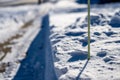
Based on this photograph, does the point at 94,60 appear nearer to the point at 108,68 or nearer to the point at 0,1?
the point at 108,68

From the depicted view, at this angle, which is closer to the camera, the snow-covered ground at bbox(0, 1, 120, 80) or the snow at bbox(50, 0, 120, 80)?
the snow at bbox(50, 0, 120, 80)

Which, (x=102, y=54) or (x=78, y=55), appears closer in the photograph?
(x=102, y=54)

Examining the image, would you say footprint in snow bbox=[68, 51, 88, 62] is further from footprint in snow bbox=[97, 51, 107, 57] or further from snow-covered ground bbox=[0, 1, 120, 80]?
footprint in snow bbox=[97, 51, 107, 57]

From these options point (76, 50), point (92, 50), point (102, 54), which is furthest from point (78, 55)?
point (102, 54)

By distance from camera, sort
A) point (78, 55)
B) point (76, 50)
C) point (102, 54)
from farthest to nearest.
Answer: point (76, 50) → point (78, 55) → point (102, 54)

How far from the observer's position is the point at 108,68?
676cm

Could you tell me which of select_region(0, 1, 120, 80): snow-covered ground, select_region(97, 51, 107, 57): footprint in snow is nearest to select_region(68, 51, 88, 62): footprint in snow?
select_region(0, 1, 120, 80): snow-covered ground

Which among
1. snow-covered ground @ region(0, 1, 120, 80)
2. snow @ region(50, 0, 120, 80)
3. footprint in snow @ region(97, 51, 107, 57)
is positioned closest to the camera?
snow @ region(50, 0, 120, 80)

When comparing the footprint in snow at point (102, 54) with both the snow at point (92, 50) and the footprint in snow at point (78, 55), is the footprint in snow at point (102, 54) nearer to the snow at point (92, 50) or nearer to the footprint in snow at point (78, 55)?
the snow at point (92, 50)

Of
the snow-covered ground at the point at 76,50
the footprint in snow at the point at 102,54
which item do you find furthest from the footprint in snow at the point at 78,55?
the footprint in snow at the point at 102,54

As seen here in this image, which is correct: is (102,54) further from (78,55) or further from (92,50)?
(78,55)

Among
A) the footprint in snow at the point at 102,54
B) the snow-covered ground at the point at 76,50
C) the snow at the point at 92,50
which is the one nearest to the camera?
the snow at the point at 92,50

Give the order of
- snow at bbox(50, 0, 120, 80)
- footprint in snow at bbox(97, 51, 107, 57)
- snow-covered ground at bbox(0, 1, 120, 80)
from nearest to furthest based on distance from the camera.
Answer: snow at bbox(50, 0, 120, 80) < snow-covered ground at bbox(0, 1, 120, 80) < footprint in snow at bbox(97, 51, 107, 57)

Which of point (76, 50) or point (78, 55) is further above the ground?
point (76, 50)
